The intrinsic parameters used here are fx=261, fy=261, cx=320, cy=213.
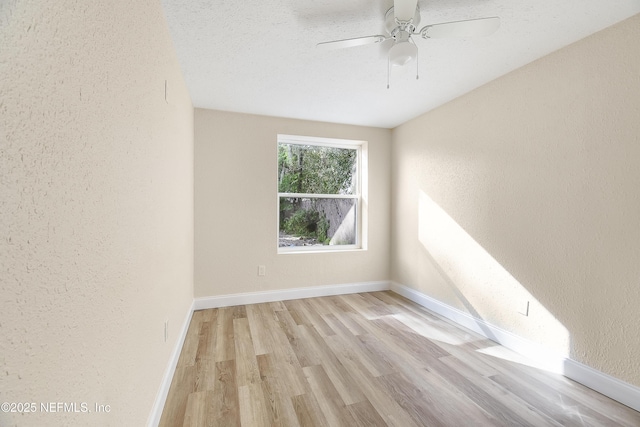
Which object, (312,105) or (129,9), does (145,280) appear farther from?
(312,105)

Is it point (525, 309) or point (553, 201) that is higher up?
point (553, 201)

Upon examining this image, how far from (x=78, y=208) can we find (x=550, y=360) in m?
2.86

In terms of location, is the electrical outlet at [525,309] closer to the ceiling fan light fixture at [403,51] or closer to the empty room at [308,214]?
the empty room at [308,214]

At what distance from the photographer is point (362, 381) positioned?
1768 mm

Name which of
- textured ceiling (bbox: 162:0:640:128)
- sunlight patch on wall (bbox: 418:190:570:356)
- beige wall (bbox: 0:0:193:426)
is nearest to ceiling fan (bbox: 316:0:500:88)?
textured ceiling (bbox: 162:0:640:128)

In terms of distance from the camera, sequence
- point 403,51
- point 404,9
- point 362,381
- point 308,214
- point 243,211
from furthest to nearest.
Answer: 1. point 308,214
2. point 243,211
3. point 362,381
4. point 403,51
5. point 404,9

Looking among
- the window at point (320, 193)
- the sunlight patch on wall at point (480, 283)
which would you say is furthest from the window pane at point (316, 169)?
the sunlight patch on wall at point (480, 283)

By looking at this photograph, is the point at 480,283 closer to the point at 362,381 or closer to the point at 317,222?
the point at 362,381

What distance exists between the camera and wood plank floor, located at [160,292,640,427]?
1475mm

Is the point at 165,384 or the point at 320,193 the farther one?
the point at 320,193

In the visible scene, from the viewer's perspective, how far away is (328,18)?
1.61 metres

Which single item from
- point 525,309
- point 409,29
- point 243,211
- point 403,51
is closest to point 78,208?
point 403,51

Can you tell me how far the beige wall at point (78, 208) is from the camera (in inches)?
18.4

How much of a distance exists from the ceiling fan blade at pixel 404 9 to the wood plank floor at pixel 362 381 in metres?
2.18
